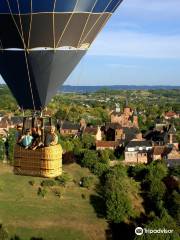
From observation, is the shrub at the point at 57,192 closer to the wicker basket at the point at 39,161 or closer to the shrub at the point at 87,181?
the shrub at the point at 87,181

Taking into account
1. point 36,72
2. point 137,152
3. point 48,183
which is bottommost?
point 48,183

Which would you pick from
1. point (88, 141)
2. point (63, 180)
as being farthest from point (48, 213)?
point (88, 141)

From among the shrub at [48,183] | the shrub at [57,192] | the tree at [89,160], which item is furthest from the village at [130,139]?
the shrub at [57,192]

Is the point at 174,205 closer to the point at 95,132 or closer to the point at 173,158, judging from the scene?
the point at 173,158


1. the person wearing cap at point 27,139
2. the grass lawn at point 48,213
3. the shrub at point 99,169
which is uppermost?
the person wearing cap at point 27,139

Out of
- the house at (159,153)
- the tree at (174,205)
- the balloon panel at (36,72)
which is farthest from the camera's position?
the house at (159,153)

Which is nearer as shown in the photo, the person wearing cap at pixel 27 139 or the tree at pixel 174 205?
the person wearing cap at pixel 27 139

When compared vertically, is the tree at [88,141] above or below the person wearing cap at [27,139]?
below
